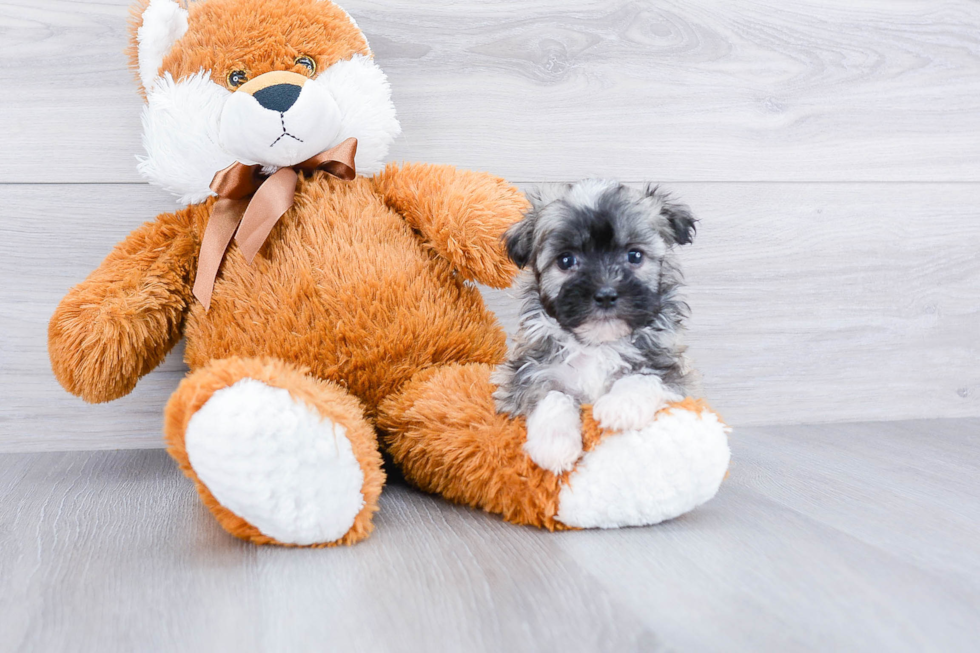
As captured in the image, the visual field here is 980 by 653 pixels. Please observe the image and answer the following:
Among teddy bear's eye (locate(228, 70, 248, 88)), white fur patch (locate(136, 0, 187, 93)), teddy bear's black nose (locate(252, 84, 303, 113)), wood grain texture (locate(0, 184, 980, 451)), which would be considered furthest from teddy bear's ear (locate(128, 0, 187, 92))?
wood grain texture (locate(0, 184, 980, 451))

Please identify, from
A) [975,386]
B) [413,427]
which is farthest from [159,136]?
[975,386]

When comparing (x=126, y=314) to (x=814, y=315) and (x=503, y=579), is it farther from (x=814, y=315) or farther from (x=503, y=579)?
(x=814, y=315)

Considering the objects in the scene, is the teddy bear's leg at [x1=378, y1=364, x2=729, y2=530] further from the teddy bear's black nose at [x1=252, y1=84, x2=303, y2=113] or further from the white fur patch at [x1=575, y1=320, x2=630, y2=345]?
the teddy bear's black nose at [x1=252, y1=84, x2=303, y2=113]

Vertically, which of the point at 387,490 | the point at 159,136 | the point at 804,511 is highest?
the point at 159,136

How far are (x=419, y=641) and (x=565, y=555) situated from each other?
0.94ft

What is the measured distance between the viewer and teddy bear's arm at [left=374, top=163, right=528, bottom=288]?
138cm

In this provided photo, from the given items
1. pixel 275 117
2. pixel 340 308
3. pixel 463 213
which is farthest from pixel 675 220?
pixel 275 117

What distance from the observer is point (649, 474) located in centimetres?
110

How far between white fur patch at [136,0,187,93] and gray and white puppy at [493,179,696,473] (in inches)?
29.1

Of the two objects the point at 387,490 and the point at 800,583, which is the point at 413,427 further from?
the point at 800,583

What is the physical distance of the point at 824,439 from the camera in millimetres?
1798

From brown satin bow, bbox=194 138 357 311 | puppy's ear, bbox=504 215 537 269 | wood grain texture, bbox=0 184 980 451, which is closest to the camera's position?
puppy's ear, bbox=504 215 537 269

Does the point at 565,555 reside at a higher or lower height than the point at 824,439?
higher

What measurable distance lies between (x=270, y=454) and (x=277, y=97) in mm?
639
